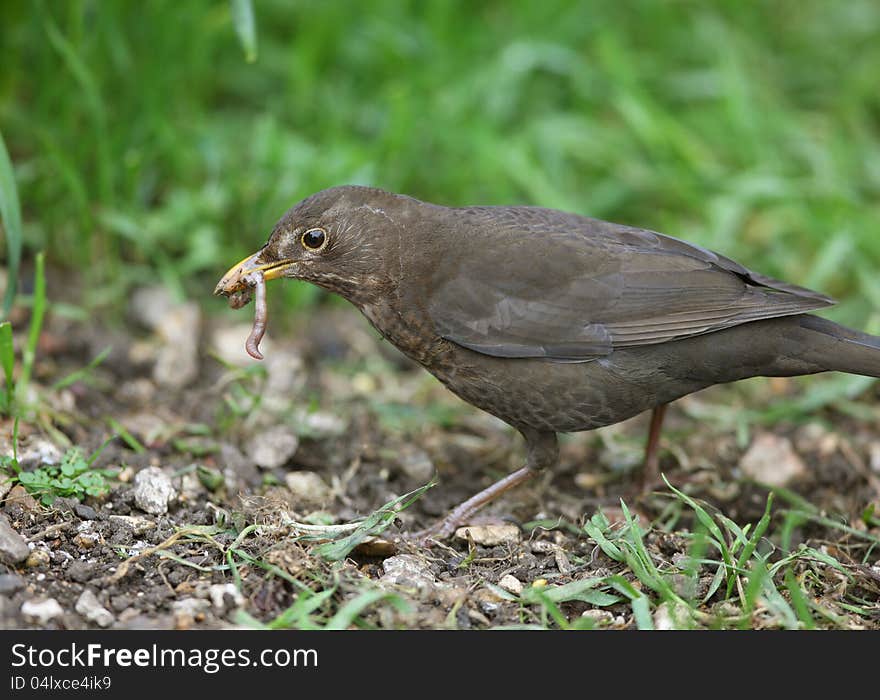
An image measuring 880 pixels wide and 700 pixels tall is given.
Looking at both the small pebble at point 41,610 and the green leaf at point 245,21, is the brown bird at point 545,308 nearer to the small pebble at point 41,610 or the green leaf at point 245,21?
the green leaf at point 245,21

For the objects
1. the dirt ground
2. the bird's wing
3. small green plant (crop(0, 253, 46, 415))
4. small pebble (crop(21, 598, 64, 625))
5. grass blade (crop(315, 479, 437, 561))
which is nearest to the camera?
small pebble (crop(21, 598, 64, 625))

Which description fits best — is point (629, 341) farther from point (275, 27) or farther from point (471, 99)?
point (275, 27)

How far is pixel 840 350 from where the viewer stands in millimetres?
4230

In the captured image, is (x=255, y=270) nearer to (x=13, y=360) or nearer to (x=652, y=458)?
(x=13, y=360)

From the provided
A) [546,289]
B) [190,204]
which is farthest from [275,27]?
[546,289]

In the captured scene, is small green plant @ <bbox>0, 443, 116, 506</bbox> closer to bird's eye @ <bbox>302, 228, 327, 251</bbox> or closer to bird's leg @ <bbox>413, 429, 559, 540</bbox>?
bird's eye @ <bbox>302, 228, 327, 251</bbox>

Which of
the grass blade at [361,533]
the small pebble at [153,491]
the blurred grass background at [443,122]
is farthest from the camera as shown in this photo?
the blurred grass background at [443,122]

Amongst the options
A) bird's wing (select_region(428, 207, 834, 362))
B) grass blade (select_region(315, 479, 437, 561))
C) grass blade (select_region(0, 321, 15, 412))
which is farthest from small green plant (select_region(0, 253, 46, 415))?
bird's wing (select_region(428, 207, 834, 362))

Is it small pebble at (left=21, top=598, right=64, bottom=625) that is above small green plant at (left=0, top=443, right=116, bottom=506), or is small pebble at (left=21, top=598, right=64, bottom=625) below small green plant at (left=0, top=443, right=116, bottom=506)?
below

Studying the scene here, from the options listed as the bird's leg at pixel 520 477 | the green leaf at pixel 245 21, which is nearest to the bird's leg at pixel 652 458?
the bird's leg at pixel 520 477

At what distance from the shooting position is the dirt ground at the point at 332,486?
3598 mm

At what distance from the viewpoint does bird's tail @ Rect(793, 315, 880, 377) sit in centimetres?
421

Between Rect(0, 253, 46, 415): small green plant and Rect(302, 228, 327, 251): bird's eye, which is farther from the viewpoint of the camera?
Rect(302, 228, 327, 251): bird's eye

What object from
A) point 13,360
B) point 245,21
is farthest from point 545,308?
point 13,360
